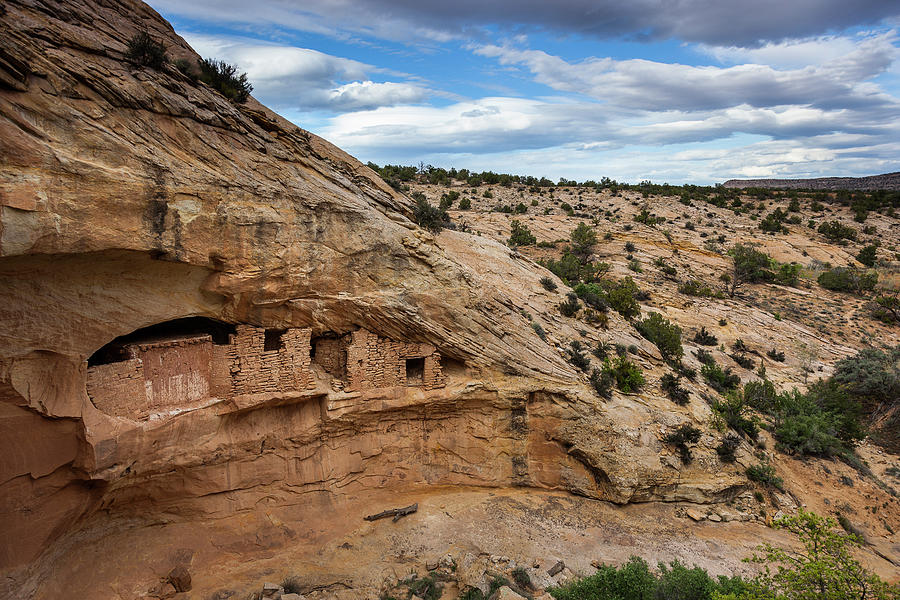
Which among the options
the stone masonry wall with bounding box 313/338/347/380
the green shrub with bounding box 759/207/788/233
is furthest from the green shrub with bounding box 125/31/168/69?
the green shrub with bounding box 759/207/788/233

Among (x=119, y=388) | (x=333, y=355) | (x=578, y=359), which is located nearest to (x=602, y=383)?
(x=578, y=359)

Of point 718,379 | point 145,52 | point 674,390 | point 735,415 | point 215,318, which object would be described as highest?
point 145,52

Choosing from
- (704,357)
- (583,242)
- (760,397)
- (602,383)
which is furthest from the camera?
(583,242)

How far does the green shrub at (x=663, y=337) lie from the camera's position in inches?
732

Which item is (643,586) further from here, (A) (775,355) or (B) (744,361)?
(A) (775,355)

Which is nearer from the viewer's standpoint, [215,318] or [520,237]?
[215,318]

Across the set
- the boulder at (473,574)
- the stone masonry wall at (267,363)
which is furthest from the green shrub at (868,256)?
the stone masonry wall at (267,363)

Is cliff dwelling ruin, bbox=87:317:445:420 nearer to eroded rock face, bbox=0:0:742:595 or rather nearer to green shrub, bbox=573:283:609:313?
eroded rock face, bbox=0:0:742:595

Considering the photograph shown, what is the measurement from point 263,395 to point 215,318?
1.94m

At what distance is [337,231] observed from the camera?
1015 cm

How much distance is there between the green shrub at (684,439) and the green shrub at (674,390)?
1614mm

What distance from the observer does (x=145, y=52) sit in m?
8.47

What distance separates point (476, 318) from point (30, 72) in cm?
937

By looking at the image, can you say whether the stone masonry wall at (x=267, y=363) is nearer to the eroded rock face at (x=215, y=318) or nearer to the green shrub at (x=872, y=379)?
the eroded rock face at (x=215, y=318)
